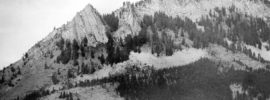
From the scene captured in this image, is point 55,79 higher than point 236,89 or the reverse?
higher

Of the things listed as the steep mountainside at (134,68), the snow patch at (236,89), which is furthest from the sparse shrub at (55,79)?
the snow patch at (236,89)

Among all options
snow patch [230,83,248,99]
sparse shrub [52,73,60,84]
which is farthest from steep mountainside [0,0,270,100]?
snow patch [230,83,248,99]

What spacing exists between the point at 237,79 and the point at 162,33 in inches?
2160

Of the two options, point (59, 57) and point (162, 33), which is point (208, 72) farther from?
point (59, 57)

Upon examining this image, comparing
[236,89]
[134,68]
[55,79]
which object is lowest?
[236,89]

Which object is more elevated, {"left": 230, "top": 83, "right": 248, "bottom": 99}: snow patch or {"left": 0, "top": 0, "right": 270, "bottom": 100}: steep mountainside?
{"left": 0, "top": 0, "right": 270, "bottom": 100}: steep mountainside

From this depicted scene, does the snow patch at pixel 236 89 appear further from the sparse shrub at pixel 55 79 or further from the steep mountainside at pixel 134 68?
the sparse shrub at pixel 55 79

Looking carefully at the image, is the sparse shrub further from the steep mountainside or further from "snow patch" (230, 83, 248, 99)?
"snow patch" (230, 83, 248, 99)

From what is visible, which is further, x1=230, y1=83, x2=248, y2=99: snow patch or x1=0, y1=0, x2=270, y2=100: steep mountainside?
x1=0, y1=0, x2=270, y2=100: steep mountainside

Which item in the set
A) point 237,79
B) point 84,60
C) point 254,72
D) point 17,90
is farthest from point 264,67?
point 17,90

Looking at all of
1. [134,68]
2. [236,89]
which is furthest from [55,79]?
[236,89]

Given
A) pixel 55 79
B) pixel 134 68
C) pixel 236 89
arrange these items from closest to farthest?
pixel 236 89 → pixel 55 79 → pixel 134 68

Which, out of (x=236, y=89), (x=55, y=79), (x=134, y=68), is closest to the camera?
(x=236, y=89)

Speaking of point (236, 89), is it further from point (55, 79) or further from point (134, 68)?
point (55, 79)
